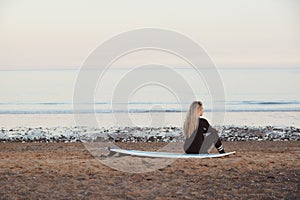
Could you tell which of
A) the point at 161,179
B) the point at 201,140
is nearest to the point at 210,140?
the point at 201,140

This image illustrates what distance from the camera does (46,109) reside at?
33156 mm

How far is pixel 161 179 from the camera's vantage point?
8.35m

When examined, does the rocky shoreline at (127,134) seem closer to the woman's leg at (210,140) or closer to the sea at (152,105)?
the sea at (152,105)

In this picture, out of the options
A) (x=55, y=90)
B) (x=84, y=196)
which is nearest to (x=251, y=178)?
(x=84, y=196)

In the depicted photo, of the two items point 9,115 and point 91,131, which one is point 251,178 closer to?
point 91,131

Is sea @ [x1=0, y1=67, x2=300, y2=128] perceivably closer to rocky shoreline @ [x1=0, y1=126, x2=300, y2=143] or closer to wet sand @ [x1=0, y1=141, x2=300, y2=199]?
rocky shoreline @ [x1=0, y1=126, x2=300, y2=143]

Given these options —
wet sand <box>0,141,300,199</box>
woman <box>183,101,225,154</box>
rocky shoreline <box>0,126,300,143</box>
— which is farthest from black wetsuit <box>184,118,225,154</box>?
rocky shoreline <box>0,126,300,143</box>

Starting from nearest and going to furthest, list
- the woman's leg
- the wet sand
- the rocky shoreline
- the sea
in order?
the wet sand → the woman's leg → the rocky shoreline → the sea

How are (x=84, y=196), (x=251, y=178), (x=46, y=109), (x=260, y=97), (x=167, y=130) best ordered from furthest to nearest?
(x=260, y=97) < (x=46, y=109) < (x=167, y=130) < (x=251, y=178) < (x=84, y=196)

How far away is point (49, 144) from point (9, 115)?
14.7m

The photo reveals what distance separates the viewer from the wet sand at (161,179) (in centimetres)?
750

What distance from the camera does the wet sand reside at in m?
7.50

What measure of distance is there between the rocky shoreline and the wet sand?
7608 millimetres

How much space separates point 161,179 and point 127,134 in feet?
37.3
